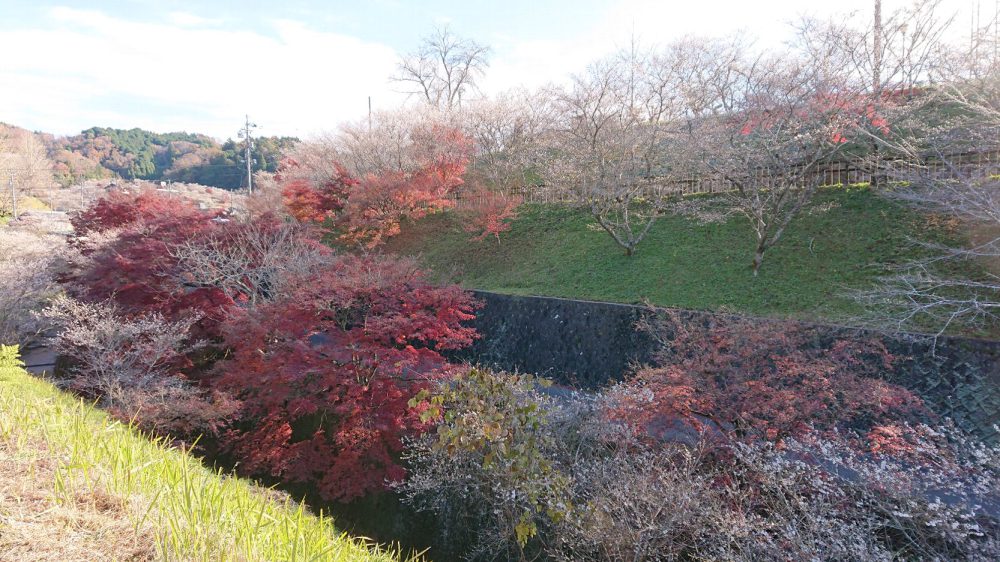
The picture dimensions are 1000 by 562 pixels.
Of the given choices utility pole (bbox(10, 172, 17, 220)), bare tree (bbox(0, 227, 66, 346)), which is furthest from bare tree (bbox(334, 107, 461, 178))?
utility pole (bbox(10, 172, 17, 220))

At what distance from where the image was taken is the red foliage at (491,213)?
60.5ft

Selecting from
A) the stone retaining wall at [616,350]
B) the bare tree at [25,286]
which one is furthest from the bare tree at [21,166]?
the stone retaining wall at [616,350]

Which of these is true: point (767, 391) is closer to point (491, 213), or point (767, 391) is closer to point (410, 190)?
point (491, 213)

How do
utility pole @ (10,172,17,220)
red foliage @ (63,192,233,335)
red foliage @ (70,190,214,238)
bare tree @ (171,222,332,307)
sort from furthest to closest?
1. utility pole @ (10,172,17,220)
2. red foliage @ (70,190,214,238)
3. red foliage @ (63,192,233,335)
4. bare tree @ (171,222,332,307)

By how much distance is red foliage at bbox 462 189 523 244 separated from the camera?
60.5 feet

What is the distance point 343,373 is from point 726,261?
30.9 ft

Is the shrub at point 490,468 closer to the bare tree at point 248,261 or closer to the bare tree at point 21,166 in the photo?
the bare tree at point 248,261


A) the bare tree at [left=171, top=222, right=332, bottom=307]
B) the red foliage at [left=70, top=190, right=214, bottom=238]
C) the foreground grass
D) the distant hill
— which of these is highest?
the distant hill

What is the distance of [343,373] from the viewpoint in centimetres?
863

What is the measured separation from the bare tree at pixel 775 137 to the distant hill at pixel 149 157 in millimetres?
48837

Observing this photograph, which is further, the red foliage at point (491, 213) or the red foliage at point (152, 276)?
the red foliage at point (491, 213)

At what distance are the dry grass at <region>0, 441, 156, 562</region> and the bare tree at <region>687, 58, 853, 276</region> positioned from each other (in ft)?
40.2

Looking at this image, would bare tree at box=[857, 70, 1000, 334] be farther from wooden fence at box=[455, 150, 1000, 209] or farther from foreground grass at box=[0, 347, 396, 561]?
foreground grass at box=[0, 347, 396, 561]

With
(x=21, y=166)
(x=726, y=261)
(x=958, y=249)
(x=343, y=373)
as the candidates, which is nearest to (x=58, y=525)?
(x=343, y=373)
